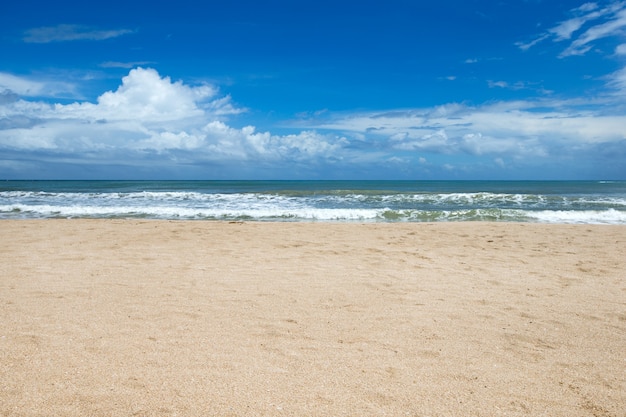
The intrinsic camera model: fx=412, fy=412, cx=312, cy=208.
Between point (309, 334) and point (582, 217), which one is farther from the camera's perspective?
point (582, 217)

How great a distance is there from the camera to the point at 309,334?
12.5ft

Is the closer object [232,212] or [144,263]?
[144,263]

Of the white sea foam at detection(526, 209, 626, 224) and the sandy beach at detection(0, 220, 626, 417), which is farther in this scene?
the white sea foam at detection(526, 209, 626, 224)

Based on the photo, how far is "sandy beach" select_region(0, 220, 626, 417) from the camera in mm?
2717

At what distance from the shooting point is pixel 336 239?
31.8 feet

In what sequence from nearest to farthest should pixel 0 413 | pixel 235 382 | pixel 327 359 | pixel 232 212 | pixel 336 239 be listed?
pixel 0 413, pixel 235 382, pixel 327 359, pixel 336 239, pixel 232 212

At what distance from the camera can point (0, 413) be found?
8.16 feet

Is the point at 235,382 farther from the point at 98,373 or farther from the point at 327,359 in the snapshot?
the point at 98,373

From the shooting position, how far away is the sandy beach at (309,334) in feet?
8.91

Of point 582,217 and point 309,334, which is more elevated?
point 582,217

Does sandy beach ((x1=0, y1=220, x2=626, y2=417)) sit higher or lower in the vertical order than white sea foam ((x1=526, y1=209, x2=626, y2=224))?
lower

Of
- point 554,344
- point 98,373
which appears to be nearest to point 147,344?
point 98,373

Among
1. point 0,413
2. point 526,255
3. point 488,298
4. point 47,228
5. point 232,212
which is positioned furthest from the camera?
point 232,212

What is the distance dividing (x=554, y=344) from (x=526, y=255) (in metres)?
4.69
